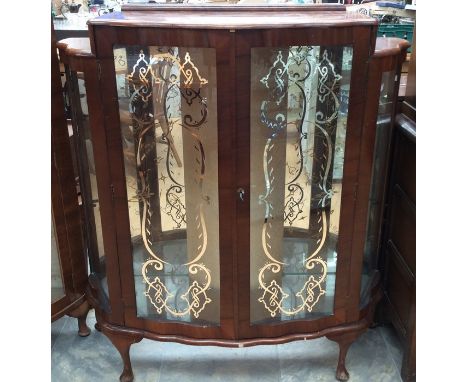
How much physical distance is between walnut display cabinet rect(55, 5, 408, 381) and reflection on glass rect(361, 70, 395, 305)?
0.04ft

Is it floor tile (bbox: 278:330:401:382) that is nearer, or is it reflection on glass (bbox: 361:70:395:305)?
reflection on glass (bbox: 361:70:395:305)

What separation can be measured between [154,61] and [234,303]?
2.01 ft

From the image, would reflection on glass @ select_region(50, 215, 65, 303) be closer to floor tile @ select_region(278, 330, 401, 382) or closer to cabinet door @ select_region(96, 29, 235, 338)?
cabinet door @ select_region(96, 29, 235, 338)

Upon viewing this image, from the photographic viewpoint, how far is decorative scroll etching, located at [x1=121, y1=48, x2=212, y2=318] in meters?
1.04

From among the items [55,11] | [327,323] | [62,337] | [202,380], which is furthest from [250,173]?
[55,11]

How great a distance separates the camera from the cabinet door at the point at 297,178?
104 cm

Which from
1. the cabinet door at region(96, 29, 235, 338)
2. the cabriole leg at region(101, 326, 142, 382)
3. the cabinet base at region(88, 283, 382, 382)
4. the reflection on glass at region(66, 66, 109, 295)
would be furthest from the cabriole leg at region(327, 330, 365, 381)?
the reflection on glass at region(66, 66, 109, 295)

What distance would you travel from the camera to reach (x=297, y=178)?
1156 mm

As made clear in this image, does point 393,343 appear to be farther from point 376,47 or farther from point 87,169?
point 87,169

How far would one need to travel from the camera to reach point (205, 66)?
101 cm

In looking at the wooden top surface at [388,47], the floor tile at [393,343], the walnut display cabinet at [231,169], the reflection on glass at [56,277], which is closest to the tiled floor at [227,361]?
the floor tile at [393,343]

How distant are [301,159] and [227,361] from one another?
0.72 m

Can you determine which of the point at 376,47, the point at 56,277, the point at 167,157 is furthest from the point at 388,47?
the point at 56,277

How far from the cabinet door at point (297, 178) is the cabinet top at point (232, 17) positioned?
0.04m
